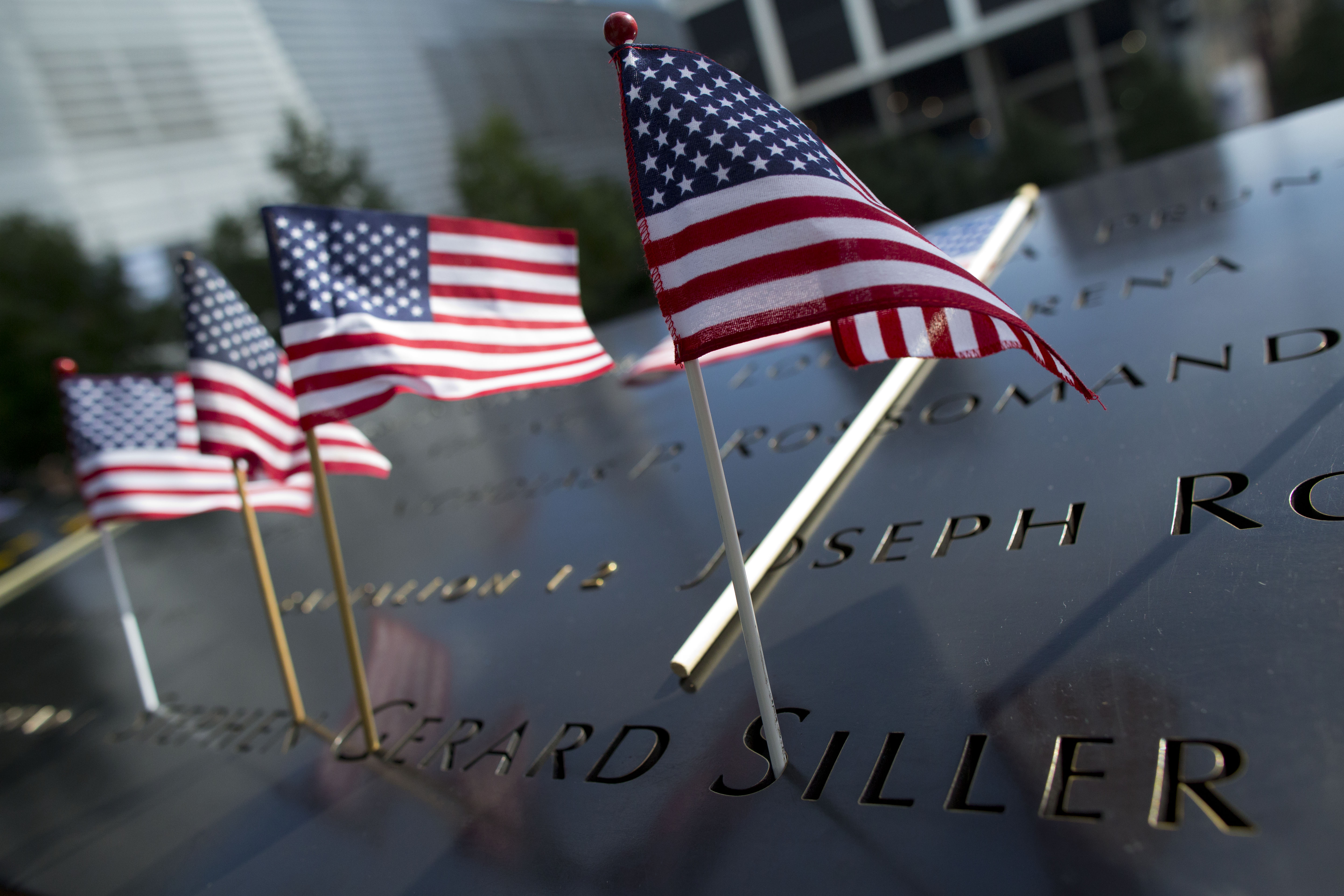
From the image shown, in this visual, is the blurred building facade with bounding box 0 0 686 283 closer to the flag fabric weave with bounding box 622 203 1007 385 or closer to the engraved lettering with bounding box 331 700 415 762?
the flag fabric weave with bounding box 622 203 1007 385

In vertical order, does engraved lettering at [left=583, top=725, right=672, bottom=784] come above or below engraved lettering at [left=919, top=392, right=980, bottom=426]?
below

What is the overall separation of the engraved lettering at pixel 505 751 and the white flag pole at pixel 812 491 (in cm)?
62

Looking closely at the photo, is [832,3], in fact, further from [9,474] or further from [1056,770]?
[1056,770]

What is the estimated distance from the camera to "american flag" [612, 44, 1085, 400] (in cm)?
247

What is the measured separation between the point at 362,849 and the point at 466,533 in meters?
2.83

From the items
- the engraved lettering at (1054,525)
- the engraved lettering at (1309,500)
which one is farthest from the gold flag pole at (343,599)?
the engraved lettering at (1309,500)

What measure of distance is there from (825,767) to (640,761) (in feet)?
2.19

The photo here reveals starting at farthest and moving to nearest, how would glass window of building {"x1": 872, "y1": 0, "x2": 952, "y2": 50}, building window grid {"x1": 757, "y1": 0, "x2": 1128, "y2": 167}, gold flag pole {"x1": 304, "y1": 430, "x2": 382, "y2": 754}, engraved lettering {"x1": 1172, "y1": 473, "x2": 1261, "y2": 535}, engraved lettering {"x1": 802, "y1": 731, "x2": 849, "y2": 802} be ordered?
building window grid {"x1": 757, "y1": 0, "x2": 1128, "y2": 167}
glass window of building {"x1": 872, "y1": 0, "x2": 952, "y2": 50}
gold flag pole {"x1": 304, "y1": 430, "x2": 382, "y2": 754}
engraved lettering {"x1": 1172, "y1": 473, "x2": 1261, "y2": 535}
engraved lettering {"x1": 802, "y1": 731, "x2": 849, "y2": 802}

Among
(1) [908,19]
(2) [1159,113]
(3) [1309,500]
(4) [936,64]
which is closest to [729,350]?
(3) [1309,500]

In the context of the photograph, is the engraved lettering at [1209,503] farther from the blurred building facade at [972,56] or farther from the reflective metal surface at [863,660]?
the blurred building facade at [972,56]

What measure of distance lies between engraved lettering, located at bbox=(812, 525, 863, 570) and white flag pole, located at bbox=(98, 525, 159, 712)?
12.5ft

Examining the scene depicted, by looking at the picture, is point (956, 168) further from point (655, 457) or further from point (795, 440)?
point (795, 440)

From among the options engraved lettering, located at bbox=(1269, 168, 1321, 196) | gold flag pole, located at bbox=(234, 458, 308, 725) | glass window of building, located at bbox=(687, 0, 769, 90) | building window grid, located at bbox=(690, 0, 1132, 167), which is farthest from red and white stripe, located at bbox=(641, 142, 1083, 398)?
glass window of building, located at bbox=(687, 0, 769, 90)

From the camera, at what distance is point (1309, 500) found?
9.41 feet
